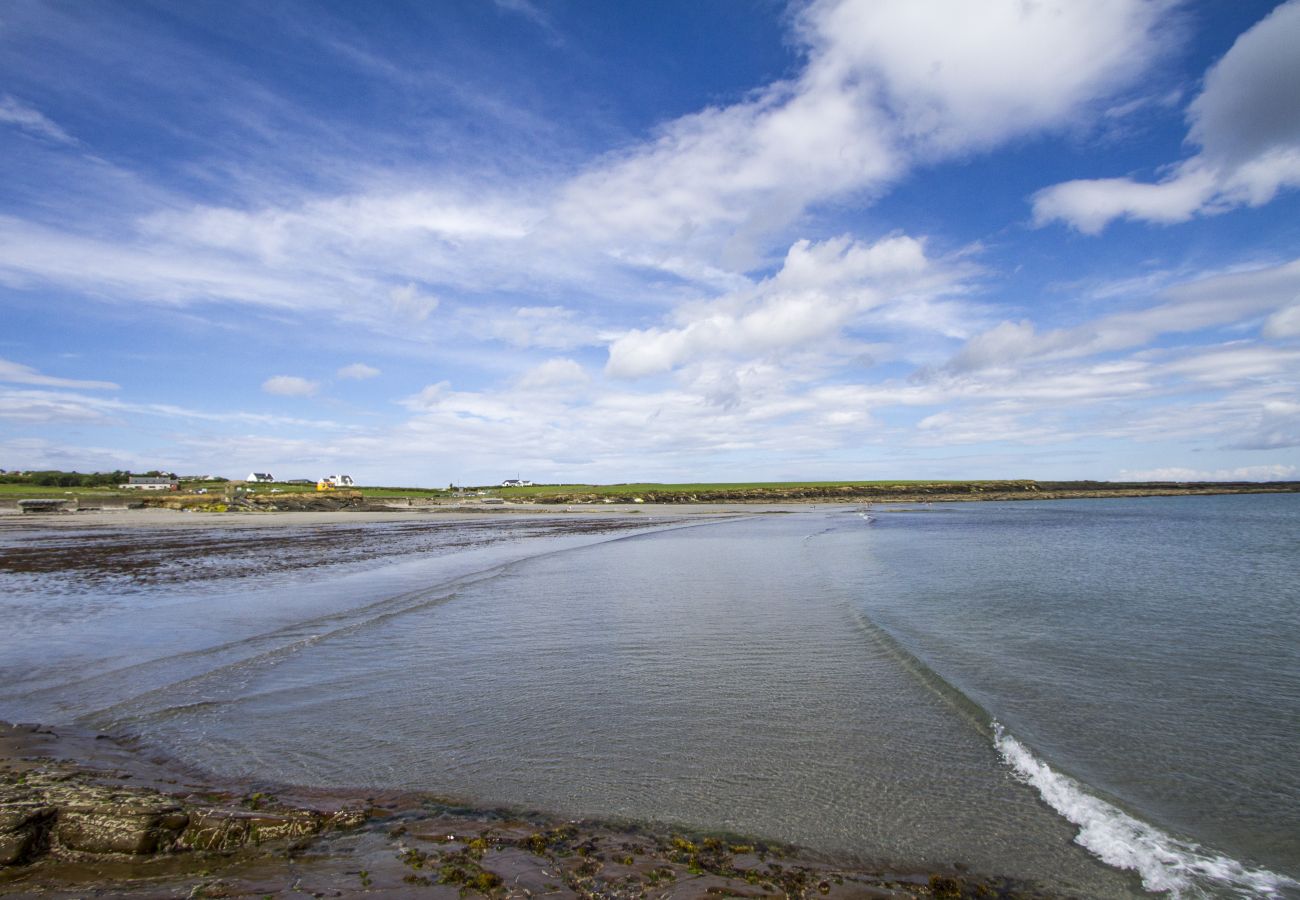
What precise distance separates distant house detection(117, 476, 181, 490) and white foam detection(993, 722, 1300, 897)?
4832 inches

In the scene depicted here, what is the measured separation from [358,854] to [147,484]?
131m

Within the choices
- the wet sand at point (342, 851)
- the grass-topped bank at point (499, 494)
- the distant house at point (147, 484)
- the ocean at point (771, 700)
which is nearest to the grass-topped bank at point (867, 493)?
the grass-topped bank at point (499, 494)

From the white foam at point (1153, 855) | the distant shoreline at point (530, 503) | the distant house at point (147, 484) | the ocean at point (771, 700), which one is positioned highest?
the distant house at point (147, 484)

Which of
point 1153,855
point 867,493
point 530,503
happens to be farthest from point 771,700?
point 867,493

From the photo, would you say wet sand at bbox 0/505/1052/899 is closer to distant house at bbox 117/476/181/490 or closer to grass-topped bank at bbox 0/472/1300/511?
grass-topped bank at bbox 0/472/1300/511

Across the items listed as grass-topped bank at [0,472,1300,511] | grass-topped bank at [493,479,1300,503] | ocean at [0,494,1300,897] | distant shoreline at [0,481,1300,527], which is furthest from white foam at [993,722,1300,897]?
grass-topped bank at [493,479,1300,503]

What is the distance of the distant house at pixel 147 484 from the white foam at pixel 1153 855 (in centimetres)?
12273

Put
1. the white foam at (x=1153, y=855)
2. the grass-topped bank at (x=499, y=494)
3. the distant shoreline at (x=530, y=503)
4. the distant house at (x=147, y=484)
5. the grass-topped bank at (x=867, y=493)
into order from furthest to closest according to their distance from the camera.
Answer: the grass-topped bank at (x=867, y=493) < the distant house at (x=147, y=484) < the grass-topped bank at (x=499, y=494) < the distant shoreline at (x=530, y=503) < the white foam at (x=1153, y=855)

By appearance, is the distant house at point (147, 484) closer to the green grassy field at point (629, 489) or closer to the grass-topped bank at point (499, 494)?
the grass-topped bank at point (499, 494)

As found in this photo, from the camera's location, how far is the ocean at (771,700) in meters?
6.28

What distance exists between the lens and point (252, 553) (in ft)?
102

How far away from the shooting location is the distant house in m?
103

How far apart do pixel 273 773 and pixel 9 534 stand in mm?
48590

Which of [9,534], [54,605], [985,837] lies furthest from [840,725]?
[9,534]
